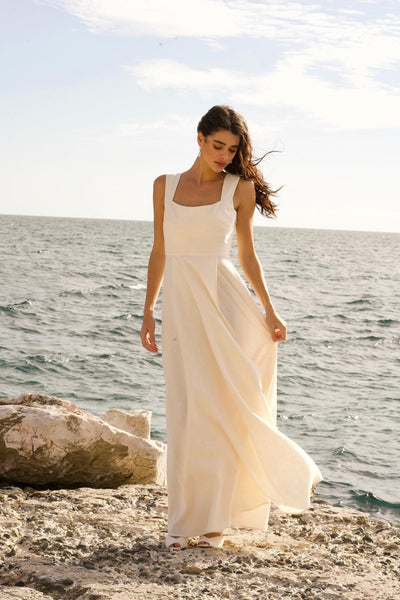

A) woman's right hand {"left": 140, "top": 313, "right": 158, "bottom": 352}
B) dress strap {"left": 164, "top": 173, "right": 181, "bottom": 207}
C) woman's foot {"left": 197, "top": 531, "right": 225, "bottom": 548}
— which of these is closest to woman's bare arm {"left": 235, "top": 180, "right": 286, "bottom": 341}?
dress strap {"left": 164, "top": 173, "right": 181, "bottom": 207}

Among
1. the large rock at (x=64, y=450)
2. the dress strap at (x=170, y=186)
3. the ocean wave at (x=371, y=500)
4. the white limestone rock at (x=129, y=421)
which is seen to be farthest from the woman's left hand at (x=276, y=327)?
the ocean wave at (x=371, y=500)

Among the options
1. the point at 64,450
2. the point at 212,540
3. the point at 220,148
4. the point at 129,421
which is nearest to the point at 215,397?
the point at 212,540

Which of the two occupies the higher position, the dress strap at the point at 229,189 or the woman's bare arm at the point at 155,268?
the dress strap at the point at 229,189

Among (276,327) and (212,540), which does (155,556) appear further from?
(276,327)

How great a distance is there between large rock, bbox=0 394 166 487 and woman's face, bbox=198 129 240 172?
1901 millimetres

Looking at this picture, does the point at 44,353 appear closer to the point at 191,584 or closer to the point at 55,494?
the point at 55,494

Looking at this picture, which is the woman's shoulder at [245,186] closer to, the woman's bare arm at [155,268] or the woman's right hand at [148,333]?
the woman's bare arm at [155,268]

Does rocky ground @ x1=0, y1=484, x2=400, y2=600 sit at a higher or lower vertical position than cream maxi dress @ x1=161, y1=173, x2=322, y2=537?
lower

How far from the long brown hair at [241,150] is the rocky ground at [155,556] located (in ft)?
5.65

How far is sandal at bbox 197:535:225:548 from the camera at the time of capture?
12.4 feet

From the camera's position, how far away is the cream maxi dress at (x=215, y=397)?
3773 mm

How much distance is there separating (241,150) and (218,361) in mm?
1057

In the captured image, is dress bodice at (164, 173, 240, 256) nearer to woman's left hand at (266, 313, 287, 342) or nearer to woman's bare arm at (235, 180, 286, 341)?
woman's bare arm at (235, 180, 286, 341)

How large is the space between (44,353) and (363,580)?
12.3 m
